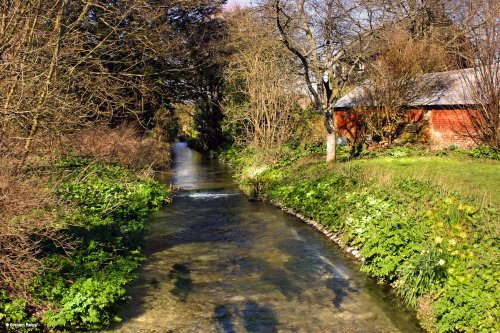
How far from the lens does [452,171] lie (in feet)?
57.0

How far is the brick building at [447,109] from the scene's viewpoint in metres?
22.7

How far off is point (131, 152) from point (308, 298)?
16.5 meters

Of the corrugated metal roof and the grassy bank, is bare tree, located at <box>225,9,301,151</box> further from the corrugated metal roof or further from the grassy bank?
the grassy bank

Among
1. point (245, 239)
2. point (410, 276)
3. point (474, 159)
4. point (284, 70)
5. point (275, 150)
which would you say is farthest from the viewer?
point (284, 70)

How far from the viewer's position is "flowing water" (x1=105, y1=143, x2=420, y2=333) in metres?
8.34

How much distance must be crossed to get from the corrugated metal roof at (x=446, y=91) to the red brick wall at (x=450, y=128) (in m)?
0.55

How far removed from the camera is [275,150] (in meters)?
23.2

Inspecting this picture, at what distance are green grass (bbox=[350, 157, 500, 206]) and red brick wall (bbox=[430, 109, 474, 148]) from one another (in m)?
2.94

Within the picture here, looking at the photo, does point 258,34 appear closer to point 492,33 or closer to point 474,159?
point 492,33

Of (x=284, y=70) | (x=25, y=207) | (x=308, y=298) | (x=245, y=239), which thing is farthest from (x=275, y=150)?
(x=25, y=207)

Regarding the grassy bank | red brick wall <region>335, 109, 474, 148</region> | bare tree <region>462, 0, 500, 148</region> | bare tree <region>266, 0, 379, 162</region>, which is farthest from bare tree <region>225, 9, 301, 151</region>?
bare tree <region>462, 0, 500, 148</region>

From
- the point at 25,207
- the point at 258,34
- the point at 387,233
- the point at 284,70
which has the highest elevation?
the point at 258,34

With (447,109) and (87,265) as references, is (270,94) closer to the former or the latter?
(447,109)

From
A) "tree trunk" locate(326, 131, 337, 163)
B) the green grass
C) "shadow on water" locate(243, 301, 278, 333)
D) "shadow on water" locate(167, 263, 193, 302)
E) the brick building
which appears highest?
the brick building
